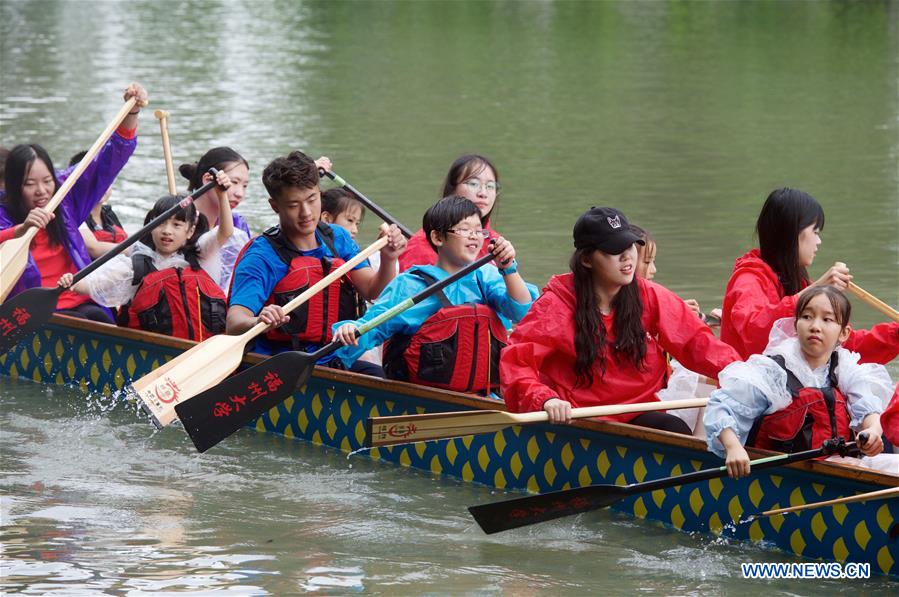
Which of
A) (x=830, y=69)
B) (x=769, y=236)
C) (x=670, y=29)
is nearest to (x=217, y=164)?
(x=769, y=236)

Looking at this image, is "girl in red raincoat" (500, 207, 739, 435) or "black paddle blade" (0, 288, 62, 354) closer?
"girl in red raincoat" (500, 207, 739, 435)

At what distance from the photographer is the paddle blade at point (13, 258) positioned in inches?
311

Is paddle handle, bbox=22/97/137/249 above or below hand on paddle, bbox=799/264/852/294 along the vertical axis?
above

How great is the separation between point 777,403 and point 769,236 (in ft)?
3.83

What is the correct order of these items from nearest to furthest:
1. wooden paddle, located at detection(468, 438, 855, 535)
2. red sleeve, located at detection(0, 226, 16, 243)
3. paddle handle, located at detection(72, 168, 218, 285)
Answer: wooden paddle, located at detection(468, 438, 855, 535)
paddle handle, located at detection(72, 168, 218, 285)
red sleeve, located at detection(0, 226, 16, 243)

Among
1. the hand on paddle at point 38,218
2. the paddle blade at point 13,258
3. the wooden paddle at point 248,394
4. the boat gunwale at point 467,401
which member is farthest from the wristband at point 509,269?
the paddle blade at point 13,258

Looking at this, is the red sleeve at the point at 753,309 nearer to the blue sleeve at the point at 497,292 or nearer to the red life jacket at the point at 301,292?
the blue sleeve at the point at 497,292

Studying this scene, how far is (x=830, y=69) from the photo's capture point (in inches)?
851

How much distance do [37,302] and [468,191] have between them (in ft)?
7.24

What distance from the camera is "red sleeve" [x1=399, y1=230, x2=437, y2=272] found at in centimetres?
732

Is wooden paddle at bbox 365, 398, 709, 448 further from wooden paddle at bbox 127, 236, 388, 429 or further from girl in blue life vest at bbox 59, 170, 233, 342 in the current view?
girl in blue life vest at bbox 59, 170, 233, 342

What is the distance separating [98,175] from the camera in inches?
337

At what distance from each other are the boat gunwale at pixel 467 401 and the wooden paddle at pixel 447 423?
115 millimetres

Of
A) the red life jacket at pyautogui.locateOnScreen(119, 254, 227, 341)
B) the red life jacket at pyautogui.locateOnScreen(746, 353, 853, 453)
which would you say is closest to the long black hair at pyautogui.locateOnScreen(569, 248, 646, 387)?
the red life jacket at pyautogui.locateOnScreen(746, 353, 853, 453)
